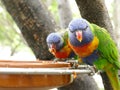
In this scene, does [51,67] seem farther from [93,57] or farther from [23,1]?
[23,1]

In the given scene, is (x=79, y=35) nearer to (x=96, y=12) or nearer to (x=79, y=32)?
(x=79, y=32)

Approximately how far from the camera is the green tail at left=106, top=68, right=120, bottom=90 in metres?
1.50

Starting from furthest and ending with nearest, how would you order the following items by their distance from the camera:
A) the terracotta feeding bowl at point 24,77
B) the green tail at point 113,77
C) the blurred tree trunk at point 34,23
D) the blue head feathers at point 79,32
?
the blurred tree trunk at point 34,23
the green tail at point 113,77
the blue head feathers at point 79,32
the terracotta feeding bowl at point 24,77

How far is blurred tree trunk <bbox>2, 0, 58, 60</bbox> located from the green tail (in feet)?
1.13

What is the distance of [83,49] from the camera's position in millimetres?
1525

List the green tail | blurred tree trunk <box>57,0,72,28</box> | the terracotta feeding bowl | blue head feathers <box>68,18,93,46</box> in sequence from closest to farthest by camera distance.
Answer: the terracotta feeding bowl, blue head feathers <box>68,18,93,46</box>, the green tail, blurred tree trunk <box>57,0,72,28</box>

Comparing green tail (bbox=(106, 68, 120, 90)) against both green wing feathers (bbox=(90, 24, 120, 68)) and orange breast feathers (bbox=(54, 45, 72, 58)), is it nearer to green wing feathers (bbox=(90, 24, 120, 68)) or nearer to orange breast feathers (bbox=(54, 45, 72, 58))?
green wing feathers (bbox=(90, 24, 120, 68))

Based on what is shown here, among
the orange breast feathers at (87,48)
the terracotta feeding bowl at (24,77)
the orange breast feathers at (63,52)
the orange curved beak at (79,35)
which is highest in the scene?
the terracotta feeding bowl at (24,77)

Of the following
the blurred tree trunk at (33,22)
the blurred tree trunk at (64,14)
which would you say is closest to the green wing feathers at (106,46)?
Result: the blurred tree trunk at (33,22)

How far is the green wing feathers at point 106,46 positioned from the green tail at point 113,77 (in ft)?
0.14

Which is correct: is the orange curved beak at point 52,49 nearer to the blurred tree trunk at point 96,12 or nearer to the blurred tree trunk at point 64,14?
the blurred tree trunk at point 96,12

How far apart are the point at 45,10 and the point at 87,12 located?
10.1 inches

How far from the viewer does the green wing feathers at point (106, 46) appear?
5.09 feet

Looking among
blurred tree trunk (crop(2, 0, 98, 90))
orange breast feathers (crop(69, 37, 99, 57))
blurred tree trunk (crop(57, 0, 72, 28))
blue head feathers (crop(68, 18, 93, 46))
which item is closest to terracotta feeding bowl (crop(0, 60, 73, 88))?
blue head feathers (crop(68, 18, 93, 46))
